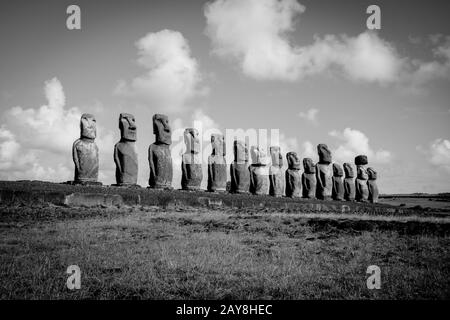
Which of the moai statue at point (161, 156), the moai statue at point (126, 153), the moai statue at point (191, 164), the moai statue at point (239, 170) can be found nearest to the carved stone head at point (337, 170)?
the moai statue at point (239, 170)

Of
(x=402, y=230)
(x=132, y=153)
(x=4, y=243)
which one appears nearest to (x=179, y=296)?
(x=4, y=243)

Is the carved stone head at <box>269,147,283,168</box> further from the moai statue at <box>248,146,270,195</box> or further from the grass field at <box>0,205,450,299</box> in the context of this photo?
the grass field at <box>0,205,450,299</box>

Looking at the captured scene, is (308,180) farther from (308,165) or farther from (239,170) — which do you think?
(239,170)

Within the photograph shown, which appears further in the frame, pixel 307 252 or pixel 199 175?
pixel 199 175

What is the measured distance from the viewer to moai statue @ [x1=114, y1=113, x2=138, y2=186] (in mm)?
15906

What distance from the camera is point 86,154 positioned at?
1484 centimetres

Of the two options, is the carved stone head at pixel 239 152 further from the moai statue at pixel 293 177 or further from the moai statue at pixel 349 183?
the moai statue at pixel 349 183

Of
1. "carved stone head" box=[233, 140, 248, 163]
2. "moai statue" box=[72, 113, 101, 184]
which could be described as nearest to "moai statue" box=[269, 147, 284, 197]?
"carved stone head" box=[233, 140, 248, 163]

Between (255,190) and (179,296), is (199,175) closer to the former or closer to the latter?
(255,190)

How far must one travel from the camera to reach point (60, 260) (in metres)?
4.93

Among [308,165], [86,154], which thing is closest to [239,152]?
[308,165]

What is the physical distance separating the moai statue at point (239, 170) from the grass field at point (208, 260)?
1279 cm

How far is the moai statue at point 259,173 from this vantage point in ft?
76.4
